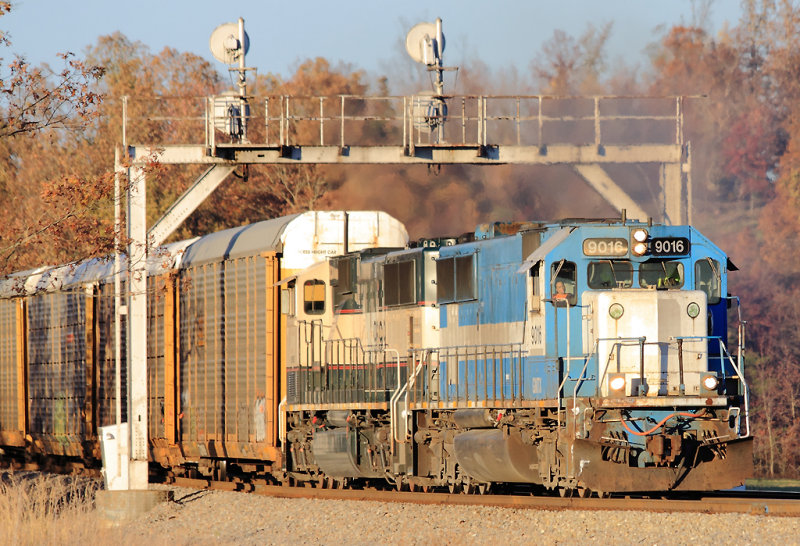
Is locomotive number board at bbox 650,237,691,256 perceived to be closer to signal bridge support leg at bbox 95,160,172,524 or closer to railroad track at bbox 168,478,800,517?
railroad track at bbox 168,478,800,517

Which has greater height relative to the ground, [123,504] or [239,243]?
[239,243]

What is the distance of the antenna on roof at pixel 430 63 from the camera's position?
22531mm

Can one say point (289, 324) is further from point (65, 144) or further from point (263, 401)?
point (65, 144)

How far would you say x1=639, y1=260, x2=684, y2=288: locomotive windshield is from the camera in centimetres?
1559

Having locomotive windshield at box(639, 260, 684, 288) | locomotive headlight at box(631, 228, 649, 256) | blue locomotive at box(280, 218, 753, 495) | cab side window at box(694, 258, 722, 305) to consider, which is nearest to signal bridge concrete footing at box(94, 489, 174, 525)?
blue locomotive at box(280, 218, 753, 495)

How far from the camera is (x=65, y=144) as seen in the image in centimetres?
5622

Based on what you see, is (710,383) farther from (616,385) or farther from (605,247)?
Result: (605,247)

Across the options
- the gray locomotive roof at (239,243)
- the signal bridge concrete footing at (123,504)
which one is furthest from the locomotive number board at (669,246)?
the signal bridge concrete footing at (123,504)

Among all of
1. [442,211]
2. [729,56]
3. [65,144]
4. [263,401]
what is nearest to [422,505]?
[263,401]

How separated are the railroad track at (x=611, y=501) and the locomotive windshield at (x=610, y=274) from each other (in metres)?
2.66

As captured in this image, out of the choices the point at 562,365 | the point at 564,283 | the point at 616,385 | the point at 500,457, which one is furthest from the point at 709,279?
the point at 500,457

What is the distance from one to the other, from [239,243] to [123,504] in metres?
5.41

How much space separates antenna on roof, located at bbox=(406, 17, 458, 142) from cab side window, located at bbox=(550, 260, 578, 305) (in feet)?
23.7

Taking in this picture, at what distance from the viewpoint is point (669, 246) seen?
51.0ft
